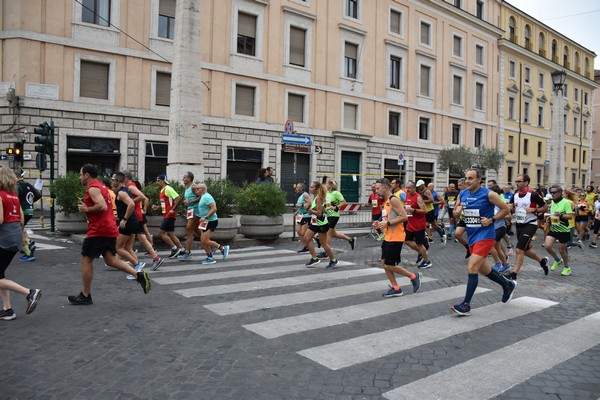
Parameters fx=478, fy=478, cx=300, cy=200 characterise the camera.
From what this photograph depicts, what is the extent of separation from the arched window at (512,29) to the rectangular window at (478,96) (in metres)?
7.07

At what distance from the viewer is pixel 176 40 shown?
14.1 metres

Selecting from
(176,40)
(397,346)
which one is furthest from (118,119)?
(397,346)

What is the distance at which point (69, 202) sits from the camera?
41.1ft

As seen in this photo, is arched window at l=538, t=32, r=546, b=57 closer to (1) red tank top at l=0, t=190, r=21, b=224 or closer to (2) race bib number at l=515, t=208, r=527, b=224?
(2) race bib number at l=515, t=208, r=527, b=224

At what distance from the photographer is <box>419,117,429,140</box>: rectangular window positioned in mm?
33031

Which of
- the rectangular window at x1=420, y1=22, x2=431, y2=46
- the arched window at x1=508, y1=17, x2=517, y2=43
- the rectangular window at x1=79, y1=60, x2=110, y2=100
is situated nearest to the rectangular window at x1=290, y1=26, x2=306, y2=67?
the rectangular window at x1=79, y1=60, x2=110, y2=100

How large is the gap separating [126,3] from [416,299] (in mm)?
19488

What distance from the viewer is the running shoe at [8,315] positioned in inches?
212

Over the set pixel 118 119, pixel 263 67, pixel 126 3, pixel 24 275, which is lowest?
pixel 24 275

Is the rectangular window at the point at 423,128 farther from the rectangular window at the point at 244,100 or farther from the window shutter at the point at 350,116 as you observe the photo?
the rectangular window at the point at 244,100

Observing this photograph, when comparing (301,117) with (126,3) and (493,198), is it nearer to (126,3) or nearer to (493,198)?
(126,3)

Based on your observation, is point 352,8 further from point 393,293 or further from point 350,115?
point 393,293

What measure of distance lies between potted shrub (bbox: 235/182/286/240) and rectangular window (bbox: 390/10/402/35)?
71.4 feet

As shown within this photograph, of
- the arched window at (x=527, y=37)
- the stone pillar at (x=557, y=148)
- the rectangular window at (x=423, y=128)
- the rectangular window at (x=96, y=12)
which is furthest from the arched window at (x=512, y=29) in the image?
the rectangular window at (x=96, y=12)
